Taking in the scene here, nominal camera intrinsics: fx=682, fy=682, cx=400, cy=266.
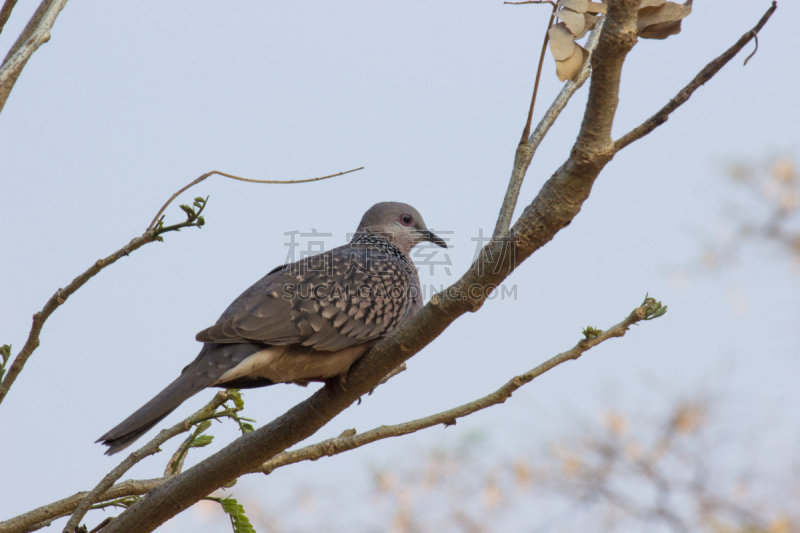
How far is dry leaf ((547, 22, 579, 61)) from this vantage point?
2393 millimetres

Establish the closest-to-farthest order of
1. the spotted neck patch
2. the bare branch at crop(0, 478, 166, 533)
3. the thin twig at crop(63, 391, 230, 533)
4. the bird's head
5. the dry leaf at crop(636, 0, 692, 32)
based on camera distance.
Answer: the dry leaf at crop(636, 0, 692, 32) < the thin twig at crop(63, 391, 230, 533) < the bare branch at crop(0, 478, 166, 533) < the spotted neck patch < the bird's head

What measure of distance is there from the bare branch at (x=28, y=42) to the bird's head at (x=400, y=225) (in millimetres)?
3092

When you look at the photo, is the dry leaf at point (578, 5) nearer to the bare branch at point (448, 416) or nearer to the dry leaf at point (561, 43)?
the dry leaf at point (561, 43)

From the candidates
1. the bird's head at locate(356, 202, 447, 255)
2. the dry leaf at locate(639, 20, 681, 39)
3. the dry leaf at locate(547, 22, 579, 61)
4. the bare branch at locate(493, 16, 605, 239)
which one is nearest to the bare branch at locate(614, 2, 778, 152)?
the dry leaf at locate(639, 20, 681, 39)

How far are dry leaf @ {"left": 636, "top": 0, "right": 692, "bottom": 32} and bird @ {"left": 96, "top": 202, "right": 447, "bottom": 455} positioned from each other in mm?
2166

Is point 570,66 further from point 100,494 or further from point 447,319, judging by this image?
point 100,494

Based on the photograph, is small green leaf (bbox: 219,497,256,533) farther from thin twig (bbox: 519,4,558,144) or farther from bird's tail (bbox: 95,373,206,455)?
thin twig (bbox: 519,4,558,144)

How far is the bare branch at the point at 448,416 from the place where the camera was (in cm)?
296

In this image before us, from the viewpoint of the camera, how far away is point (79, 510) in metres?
2.54

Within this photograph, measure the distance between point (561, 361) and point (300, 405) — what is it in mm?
1254

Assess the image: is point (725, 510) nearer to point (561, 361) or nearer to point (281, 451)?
point (561, 361)

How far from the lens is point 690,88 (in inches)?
86.5

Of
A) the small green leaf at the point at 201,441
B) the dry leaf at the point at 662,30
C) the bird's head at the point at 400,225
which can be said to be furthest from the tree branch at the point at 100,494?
the bird's head at the point at 400,225

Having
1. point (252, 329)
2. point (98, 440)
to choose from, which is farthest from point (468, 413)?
point (98, 440)
